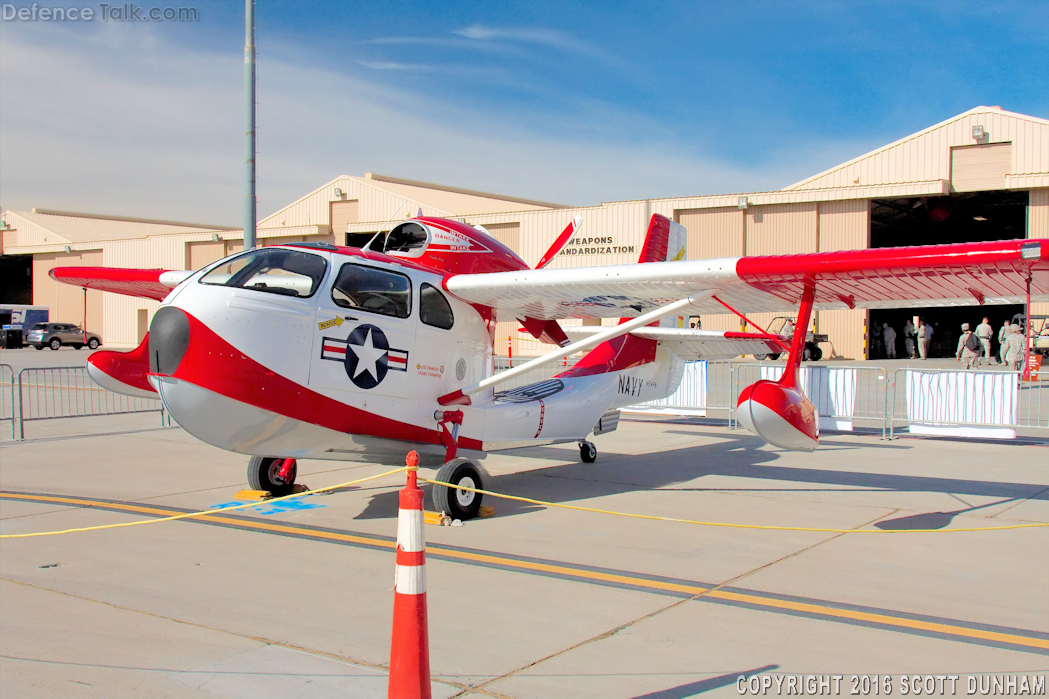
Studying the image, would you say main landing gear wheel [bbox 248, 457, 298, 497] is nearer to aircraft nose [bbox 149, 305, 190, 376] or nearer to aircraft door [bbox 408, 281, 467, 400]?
aircraft door [bbox 408, 281, 467, 400]

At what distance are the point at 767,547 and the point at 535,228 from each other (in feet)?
117

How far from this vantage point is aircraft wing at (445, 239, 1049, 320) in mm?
6523

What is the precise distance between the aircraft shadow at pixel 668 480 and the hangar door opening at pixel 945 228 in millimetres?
27377

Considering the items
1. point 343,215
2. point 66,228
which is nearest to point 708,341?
point 343,215

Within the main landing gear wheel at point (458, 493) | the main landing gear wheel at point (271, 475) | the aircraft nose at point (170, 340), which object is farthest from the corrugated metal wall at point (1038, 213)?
the aircraft nose at point (170, 340)

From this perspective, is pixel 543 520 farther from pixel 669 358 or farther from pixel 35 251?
pixel 35 251

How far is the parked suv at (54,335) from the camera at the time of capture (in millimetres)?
48500

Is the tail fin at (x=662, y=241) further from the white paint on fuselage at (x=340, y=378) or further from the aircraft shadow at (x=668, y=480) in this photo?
the aircraft shadow at (x=668, y=480)

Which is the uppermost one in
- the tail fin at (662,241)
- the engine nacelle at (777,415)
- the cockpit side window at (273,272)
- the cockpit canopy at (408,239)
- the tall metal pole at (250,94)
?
the tall metal pole at (250,94)

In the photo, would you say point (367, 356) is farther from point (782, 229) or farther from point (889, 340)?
point (889, 340)

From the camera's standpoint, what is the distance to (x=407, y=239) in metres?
8.96

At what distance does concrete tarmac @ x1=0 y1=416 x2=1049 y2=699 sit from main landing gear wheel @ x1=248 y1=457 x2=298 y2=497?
1.17ft

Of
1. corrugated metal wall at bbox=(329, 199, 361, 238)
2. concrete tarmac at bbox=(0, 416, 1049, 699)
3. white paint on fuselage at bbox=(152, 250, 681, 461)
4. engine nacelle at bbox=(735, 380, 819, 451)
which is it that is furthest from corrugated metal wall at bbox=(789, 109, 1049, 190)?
engine nacelle at bbox=(735, 380, 819, 451)

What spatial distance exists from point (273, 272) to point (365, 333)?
1.02m
